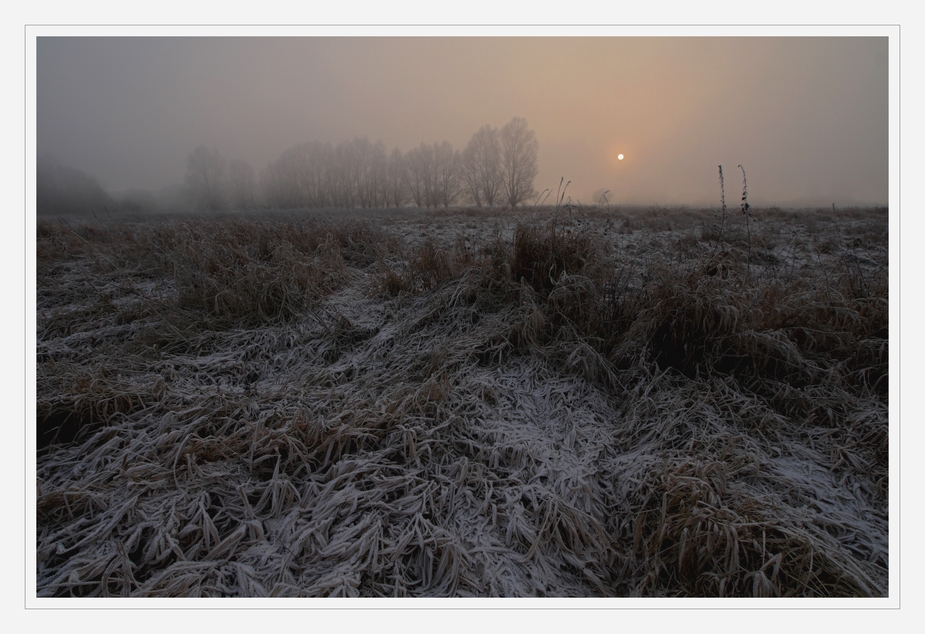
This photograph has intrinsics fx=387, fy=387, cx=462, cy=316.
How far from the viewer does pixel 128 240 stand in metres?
5.76

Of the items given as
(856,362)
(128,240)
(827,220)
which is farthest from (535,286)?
(827,220)

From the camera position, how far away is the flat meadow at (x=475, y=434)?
1431 millimetres

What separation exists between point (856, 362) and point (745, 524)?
75.4 inches

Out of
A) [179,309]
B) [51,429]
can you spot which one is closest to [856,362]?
[51,429]

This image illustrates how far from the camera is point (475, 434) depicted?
2.09 meters

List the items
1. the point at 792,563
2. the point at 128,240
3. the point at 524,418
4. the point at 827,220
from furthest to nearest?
the point at 827,220 < the point at 128,240 < the point at 524,418 < the point at 792,563

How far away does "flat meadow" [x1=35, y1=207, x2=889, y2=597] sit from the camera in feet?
4.69

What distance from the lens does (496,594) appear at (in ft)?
4.53

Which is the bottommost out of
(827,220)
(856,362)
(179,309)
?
(856,362)
